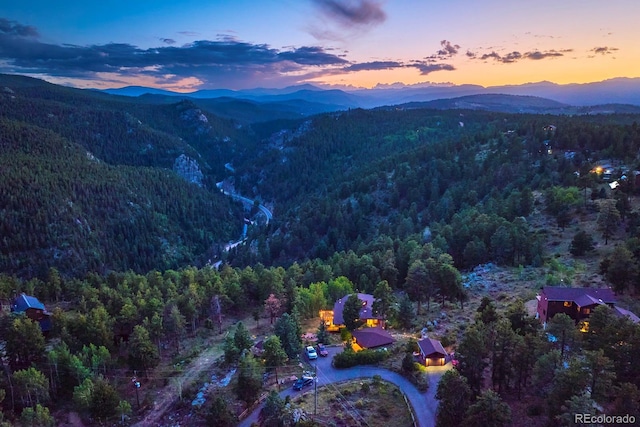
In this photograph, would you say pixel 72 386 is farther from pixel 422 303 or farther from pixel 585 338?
pixel 585 338

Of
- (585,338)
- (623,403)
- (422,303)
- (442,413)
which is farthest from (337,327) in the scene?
(623,403)

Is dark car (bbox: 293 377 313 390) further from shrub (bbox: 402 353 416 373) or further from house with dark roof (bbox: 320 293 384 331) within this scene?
house with dark roof (bbox: 320 293 384 331)

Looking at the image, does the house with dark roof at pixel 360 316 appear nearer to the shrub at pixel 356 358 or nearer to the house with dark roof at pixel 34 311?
the shrub at pixel 356 358

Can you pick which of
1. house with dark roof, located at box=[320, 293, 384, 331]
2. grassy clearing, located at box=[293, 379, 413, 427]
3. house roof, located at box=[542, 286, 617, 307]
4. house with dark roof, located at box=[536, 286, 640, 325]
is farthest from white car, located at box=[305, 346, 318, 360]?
house roof, located at box=[542, 286, 617, 307]

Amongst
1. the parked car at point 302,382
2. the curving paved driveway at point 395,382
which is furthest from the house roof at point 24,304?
the parked car at point 302,382

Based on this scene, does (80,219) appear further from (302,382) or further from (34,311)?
(302,382)
